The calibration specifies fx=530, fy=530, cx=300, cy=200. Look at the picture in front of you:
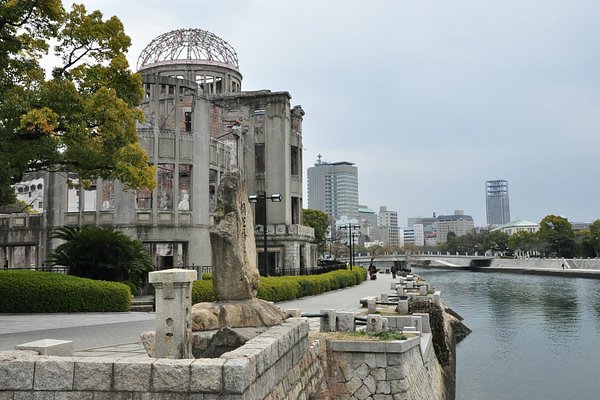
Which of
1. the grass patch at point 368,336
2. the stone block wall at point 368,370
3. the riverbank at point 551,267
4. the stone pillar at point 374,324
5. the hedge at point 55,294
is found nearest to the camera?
the stone block wall at point 368,370

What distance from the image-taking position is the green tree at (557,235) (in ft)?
309

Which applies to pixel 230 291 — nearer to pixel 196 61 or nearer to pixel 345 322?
pixel 345 322

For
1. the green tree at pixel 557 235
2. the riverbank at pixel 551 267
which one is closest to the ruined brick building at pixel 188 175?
the riverbank at pixel 551 267

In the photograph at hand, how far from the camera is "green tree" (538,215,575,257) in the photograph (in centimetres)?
9412

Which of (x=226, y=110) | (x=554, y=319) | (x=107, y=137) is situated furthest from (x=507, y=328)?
(x=226, y=110)

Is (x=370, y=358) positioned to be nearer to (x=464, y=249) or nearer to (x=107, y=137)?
(x=107, y=137)

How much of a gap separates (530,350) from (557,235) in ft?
258

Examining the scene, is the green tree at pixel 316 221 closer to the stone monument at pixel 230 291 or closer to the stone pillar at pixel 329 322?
the stone pillar at pixel 329 322

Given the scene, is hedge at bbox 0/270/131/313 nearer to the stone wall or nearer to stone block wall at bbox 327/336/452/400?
stone block wall at bbox 327/336/452/400

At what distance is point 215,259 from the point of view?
8734mm

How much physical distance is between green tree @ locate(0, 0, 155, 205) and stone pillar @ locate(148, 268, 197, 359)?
909 centimetres

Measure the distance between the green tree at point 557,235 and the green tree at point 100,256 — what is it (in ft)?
291

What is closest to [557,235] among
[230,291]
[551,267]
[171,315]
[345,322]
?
[551,267]

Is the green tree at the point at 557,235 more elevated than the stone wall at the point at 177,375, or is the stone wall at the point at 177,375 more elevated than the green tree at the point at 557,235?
the green tree at the point at 557,235
